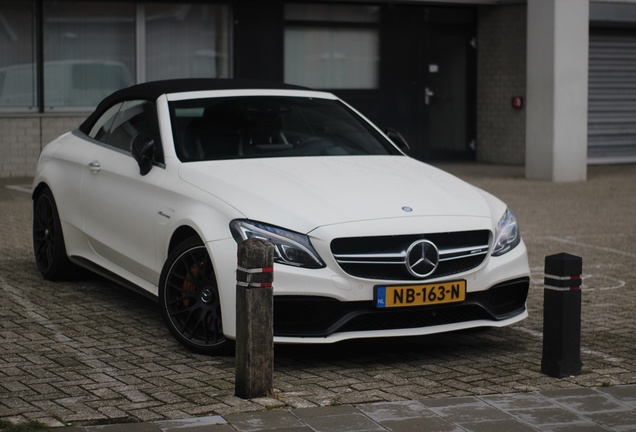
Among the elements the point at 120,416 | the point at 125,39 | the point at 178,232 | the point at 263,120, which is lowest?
the point at 120,416

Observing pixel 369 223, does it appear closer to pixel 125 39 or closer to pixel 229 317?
pixel 229 317

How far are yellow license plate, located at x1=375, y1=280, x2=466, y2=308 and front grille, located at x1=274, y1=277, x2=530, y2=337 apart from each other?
37 mm

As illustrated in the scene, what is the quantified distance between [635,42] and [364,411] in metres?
18.6

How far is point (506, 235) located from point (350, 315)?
3.90 ft

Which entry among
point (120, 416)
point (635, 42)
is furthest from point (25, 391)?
point (635, 42)

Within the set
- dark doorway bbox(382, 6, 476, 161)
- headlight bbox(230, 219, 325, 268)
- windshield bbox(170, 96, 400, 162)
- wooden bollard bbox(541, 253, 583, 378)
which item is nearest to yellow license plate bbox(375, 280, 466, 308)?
headlight bbox(230, 219, 325, 268)

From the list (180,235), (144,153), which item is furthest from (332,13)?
(180,235)

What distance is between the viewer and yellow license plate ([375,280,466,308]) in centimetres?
647

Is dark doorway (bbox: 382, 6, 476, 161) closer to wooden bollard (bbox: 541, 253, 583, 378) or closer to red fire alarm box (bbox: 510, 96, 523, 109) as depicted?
red fire alarm box (bbox: 510, 96, 523, 109)

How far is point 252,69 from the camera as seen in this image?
20.8 metres

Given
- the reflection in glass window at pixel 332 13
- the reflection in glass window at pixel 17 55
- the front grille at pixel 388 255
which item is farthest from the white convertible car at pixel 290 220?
the reflection in glass window at pixel 332 13

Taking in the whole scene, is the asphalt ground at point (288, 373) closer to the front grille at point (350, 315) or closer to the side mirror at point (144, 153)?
the front grille at point (350, 315)

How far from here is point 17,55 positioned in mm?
19234

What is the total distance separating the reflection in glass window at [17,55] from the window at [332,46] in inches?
173
